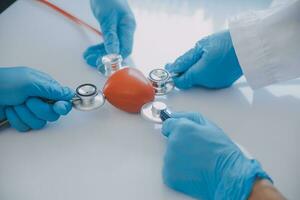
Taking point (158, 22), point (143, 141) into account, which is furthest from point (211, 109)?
point (158, 22)

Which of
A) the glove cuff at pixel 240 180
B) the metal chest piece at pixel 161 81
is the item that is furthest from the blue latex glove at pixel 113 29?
the glove cuff at pixel 240 180

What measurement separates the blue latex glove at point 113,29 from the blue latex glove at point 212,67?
177mm

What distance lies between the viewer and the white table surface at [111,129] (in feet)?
2.22

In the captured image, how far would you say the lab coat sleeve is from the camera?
86 centimetres

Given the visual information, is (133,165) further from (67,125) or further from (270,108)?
Answer: (270,108)

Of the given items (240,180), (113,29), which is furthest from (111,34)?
(240,180)

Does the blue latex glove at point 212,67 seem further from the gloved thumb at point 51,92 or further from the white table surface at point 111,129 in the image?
the gloved thumb at point 51,92

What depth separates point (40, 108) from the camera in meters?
0.75

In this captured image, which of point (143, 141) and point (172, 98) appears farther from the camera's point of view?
point (172, 98)

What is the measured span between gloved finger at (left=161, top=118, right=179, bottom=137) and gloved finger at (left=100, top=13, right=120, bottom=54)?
11.6 inches

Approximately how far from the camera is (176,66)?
94cm

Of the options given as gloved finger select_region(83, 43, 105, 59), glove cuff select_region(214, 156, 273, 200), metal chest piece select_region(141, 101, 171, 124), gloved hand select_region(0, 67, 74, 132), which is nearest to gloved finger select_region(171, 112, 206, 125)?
metal chest piece select_region(141, 101, 171, 124)

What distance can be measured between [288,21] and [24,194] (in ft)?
2.42

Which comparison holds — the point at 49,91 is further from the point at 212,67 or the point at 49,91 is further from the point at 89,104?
the point at 212,67
